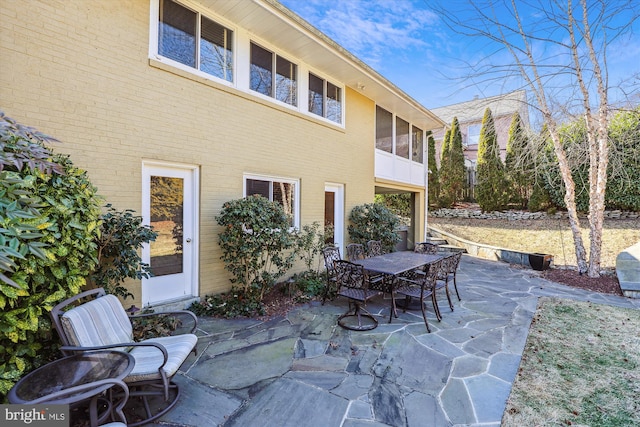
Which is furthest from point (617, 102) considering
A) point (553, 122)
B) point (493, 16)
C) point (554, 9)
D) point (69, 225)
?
point (69, 225)

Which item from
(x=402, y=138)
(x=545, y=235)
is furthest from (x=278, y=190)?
(x=545, y=235)

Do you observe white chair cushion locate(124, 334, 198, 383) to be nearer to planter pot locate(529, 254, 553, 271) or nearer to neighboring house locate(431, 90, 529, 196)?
neighboring house locate(431, 90, 529, 196)

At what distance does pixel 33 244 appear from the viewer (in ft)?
6.89

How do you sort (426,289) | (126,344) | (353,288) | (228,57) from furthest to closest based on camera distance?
(228,57), (353,288), (426,289), (126,344)

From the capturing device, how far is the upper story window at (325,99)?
7.73 m

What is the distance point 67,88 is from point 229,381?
13.7 feet

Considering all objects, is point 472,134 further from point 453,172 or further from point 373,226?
point 373,226

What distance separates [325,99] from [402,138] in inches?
172

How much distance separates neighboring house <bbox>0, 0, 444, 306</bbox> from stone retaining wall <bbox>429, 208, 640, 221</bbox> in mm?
9778

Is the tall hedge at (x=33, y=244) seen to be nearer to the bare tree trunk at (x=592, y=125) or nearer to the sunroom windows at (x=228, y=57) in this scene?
the sunroom windows at (x=228, y=57)

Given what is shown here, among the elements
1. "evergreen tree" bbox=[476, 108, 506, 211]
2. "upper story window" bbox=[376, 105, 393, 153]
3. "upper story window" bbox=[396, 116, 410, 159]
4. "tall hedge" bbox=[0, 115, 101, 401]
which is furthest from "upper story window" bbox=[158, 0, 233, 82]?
"evergreen tree" bbox=[476, 108, 506, 211]

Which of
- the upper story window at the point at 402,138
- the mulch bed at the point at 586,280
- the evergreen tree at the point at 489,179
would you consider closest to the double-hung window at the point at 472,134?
the evergreen tree at the point at 489,179

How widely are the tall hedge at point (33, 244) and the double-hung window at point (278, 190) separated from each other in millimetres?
3465

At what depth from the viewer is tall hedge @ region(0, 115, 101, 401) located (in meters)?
2.10
